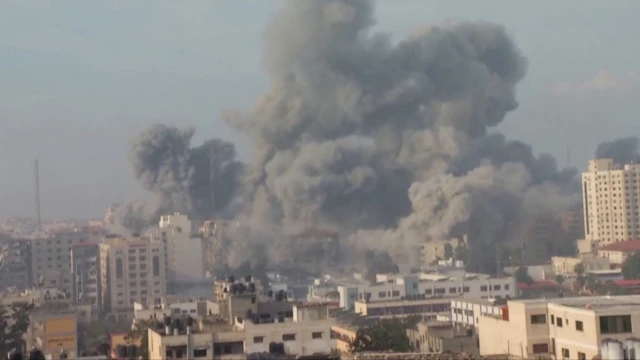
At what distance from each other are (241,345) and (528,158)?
165 ft

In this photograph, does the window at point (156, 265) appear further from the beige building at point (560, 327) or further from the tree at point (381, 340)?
the beige building at point (560, 327)

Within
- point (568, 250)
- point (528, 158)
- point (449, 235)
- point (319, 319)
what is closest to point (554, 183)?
point (528, 158)

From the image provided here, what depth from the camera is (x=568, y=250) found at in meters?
56.9

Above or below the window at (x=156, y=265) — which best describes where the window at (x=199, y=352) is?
below

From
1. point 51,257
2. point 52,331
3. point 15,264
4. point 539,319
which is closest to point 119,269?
point 51,257

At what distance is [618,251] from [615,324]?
38544mm

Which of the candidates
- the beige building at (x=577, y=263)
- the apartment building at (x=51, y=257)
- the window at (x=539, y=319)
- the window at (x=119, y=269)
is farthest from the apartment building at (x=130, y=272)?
the window at (x=539, y=319)

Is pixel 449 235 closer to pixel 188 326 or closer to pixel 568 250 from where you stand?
pixel 568 250

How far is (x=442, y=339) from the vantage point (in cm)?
2062

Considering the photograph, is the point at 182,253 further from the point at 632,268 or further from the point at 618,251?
the point at 632,268

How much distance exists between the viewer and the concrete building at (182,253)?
50.2 metres

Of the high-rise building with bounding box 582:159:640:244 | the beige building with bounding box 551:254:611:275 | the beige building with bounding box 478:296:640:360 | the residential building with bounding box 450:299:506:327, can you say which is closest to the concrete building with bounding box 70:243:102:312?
the beige building with bounding box 551:254:611:275

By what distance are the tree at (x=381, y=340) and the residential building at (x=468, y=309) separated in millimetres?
3793

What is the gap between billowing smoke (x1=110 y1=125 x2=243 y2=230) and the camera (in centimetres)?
6016
